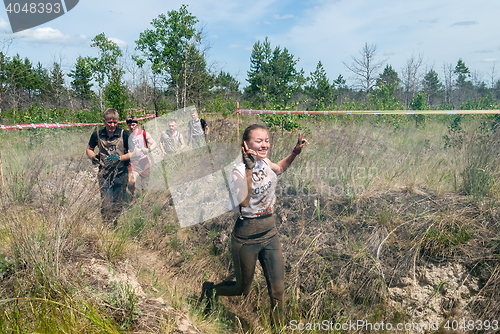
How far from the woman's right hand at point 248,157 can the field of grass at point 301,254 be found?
1.36 meters

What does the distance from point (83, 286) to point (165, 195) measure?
3501mm

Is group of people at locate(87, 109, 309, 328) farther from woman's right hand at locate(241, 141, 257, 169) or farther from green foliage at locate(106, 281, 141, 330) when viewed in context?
green foliage at locate(106, 281, 141, 330)

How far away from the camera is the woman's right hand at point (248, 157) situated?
271cm

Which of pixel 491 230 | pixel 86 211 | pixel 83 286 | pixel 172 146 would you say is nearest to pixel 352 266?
pixel 491 230

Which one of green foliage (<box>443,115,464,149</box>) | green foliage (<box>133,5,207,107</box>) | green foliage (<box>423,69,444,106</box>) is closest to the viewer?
green foliage (<box>443,115,464,149</box>)

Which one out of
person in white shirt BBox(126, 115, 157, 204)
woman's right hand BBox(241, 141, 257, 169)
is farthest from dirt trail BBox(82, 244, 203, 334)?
person in white shirt BBox(126, 115, 157, 204)

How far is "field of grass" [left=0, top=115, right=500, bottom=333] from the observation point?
2504 millimetres

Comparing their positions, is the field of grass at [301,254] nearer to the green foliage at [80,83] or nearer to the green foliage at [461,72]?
the green foliage at [80,83]

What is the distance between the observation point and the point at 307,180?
191 inches

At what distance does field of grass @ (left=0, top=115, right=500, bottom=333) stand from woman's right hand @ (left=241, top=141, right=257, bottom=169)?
1357mm

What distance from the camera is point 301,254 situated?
3.75 m

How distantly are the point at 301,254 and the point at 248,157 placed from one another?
1.63 m

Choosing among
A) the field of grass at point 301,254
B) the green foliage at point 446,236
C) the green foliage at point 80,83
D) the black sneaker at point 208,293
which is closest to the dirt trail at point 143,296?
→ the field of grass at point 301,254

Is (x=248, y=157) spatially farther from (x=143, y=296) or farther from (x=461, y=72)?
(x=461, y=72)
